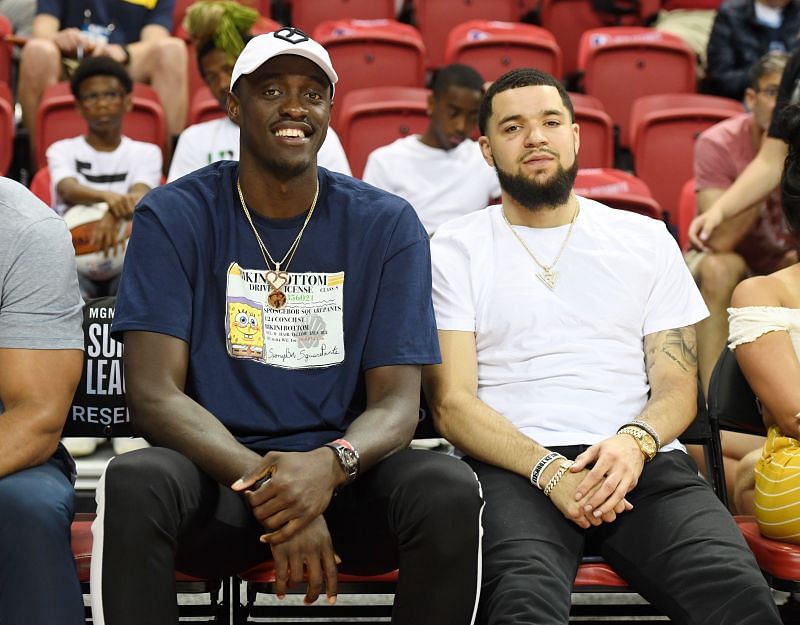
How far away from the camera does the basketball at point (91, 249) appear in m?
4.69

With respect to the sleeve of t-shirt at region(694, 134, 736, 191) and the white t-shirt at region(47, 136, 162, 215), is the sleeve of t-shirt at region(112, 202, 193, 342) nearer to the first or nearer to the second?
the white t-shirt at region(47, 136, 162, 215)

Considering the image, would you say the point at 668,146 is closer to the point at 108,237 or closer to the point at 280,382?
the point at 108,237

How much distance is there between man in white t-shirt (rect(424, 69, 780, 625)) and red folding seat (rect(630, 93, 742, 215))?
106 inches

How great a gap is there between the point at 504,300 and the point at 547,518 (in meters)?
0.61

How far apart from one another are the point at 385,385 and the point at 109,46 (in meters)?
3.97

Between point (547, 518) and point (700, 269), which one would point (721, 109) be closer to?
point (700, 269)

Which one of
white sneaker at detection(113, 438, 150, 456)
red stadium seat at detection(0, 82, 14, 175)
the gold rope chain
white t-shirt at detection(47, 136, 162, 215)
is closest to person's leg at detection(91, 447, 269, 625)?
the gold rope chain

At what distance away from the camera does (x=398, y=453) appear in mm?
2678

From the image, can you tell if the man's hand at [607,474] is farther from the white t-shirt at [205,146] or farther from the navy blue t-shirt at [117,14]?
the navy blue t-shirt at [117,14]

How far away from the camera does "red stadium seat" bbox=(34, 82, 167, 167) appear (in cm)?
571

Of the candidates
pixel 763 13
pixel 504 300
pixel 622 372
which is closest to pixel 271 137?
pixel 504 300

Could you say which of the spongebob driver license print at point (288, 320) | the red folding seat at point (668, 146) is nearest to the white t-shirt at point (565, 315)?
the spongebob driver license print at point (288, 320)

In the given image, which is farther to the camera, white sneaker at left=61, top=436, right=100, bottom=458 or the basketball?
the basketball

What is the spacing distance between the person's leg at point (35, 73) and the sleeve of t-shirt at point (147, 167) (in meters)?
1.04
